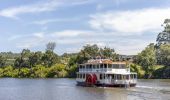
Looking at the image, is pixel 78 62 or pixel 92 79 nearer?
pixel 92 79

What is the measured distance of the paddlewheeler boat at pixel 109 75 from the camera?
85875 mm

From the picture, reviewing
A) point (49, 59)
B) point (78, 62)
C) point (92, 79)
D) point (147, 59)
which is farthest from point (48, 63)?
point (92, 79)

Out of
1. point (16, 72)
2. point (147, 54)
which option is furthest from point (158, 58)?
point (16, 72)

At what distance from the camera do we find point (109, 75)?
86750mm

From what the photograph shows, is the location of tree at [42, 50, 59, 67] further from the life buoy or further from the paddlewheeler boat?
the life buoy

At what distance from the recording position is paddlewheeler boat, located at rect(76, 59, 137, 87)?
85.9 meters

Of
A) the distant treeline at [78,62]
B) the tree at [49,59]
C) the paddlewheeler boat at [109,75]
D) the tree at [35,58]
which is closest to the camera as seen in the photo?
the paddlewheeler boat at [109,75]

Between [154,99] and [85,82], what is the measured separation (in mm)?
32618

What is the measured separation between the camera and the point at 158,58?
153 meters

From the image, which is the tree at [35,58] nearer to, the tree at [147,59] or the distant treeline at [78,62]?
the distant treeline at [78,62]

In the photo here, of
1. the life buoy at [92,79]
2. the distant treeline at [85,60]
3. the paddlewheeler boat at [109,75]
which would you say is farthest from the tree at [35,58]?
the life buoy at [92,79]

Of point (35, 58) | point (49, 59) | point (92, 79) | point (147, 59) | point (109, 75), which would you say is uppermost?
point (35, 58)

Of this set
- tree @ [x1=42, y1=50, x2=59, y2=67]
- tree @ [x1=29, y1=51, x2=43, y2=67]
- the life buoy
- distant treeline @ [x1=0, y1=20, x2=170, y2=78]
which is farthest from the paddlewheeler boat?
tree @ [x1=29, y1=51, x2=43, y2=67]

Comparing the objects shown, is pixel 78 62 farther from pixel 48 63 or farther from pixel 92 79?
pixel 92 79
